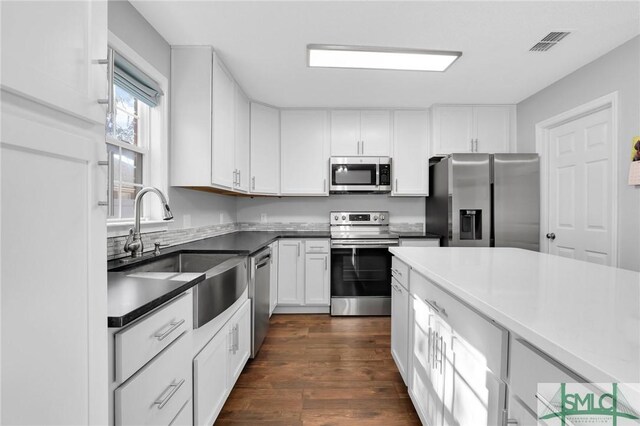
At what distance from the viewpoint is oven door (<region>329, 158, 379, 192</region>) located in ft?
12.1

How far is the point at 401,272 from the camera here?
6.39 ft

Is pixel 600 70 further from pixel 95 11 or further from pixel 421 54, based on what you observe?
pixel 95 11

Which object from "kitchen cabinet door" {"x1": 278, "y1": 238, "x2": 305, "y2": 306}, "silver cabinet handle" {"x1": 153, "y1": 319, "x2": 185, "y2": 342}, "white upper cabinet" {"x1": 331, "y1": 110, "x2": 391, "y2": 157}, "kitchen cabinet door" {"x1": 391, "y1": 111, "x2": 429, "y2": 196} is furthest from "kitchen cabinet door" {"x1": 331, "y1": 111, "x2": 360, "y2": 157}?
"silver cabinet handle" {"x1": 153, "y1": 319, "x2": 185, "y2": 342}

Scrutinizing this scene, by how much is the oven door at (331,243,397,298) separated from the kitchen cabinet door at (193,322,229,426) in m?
1.86

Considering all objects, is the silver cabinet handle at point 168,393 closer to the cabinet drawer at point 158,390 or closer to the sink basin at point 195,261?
the cabinet drawer at point 158,390

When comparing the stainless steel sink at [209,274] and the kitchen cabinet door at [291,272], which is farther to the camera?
the kitchen cabinet door at [291,272]

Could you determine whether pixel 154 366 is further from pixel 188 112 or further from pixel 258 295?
pixel 188 112

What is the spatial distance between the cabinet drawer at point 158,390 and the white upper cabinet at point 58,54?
0.78 meters

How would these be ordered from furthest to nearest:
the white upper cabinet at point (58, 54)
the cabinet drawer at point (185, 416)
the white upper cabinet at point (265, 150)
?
the white upper cabinet at point (265, 150) → the cabinet drawer at point (185, 416) → the white upper cabinet at point (58, 54)

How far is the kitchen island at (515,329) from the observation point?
2.02 ft

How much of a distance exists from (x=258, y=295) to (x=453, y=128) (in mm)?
2945

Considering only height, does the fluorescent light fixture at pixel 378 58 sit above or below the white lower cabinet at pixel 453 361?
above

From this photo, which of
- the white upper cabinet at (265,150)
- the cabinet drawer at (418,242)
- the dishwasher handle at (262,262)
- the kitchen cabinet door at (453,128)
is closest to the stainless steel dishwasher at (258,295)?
the dishwasher handle at (262,262)

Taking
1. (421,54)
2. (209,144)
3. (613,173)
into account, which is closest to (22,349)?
(209,144)
